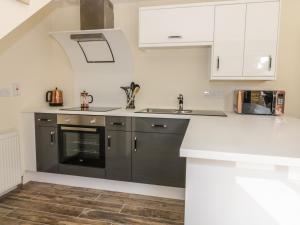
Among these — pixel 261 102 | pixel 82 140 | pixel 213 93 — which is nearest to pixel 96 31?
pixel 82 140

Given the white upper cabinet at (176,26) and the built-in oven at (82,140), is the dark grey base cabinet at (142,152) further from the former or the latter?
the white upper cabinet at (176,26)

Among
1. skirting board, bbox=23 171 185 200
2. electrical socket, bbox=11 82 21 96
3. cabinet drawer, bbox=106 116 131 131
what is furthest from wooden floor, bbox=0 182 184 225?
electrical socket, bbox=11 82 21 96

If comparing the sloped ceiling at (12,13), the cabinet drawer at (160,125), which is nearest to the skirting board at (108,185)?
the cabinet drawer at (160,125)

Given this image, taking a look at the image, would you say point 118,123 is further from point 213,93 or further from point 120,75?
point 213,93

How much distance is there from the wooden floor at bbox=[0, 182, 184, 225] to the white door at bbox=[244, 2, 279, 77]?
1.63m

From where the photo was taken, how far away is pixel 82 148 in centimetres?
269

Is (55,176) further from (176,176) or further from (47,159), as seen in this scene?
(176,176)

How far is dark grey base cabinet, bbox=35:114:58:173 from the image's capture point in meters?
2.69

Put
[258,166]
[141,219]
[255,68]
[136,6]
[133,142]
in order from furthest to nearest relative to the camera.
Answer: [136,6] → [133,142] → [255,68] → [141,219] → [258,166]

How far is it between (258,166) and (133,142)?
1612 mm

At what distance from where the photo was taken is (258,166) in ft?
3.23

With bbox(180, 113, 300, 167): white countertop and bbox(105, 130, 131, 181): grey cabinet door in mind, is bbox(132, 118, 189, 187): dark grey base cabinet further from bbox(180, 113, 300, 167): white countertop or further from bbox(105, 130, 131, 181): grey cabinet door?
bbox(180, 113, 300, 167): white countertop

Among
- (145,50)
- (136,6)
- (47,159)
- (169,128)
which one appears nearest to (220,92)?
(169,128)

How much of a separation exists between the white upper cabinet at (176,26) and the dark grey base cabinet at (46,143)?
143 centimetres
